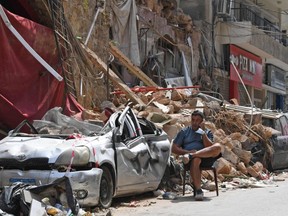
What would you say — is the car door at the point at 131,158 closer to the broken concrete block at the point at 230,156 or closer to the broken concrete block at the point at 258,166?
the broken concrete block at the point at 230,156

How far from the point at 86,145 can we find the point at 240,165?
729cm

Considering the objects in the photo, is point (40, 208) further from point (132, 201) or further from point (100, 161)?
point (132, 201)

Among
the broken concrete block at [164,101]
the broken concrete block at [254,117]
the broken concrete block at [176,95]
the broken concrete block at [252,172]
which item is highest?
the broken concrete block at [176,95]

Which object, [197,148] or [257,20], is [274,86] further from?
[197,148]

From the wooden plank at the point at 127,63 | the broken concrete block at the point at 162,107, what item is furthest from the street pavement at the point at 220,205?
the wooden plank at the point at 127,63

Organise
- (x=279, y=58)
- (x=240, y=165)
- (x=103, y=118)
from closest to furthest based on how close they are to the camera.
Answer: (x=103, y=118)
(x=240, y=165)
(x=279, y=58)

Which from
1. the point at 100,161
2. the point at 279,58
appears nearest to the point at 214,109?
the point at 100,161

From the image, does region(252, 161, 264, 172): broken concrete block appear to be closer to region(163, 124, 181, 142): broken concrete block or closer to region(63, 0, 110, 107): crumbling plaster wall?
region(163, 124, 181, 142): broken concrete block

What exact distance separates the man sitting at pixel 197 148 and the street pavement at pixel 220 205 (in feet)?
1.55

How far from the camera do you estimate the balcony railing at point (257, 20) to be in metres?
32.2

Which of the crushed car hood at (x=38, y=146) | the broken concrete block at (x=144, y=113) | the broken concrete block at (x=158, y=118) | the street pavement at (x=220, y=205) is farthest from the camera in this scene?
the broken concrete block at (x=144, y=113)

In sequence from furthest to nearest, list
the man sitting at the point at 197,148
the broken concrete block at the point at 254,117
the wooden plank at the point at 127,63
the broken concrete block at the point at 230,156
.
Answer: the wooden plank at the point at 127,63
the broken concrete block at the point at 254,117
the broken concrete block at the point at 230,156
the man sitting at the point at 197,148

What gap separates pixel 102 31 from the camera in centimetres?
1645

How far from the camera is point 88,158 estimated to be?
847 centimetres
